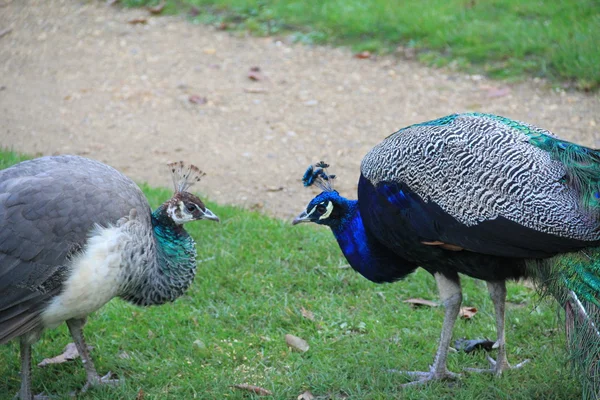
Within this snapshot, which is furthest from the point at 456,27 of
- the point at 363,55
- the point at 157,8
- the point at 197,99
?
the point at 157,8

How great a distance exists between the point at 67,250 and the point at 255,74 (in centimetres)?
436

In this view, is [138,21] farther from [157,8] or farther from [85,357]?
[85,357]

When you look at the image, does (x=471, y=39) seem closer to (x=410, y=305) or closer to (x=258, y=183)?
(x=258, y=183)

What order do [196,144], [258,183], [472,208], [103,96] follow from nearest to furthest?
[472,208], [258,183], [196,144], [103,96]

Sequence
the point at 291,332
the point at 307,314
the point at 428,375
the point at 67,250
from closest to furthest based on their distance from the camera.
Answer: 1. the point at 67,250
2. the point at 428,375
3. the point at 291,332
4. the point at 307,314

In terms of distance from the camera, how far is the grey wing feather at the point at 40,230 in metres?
3.71

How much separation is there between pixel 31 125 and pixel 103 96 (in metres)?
0.79

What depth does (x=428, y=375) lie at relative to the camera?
4.04m

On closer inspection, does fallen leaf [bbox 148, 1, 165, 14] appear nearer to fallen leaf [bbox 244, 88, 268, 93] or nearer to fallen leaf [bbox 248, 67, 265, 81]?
fallen leaf [bbox 248, 67, 265, 81]

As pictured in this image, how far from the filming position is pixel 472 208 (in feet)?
11.8

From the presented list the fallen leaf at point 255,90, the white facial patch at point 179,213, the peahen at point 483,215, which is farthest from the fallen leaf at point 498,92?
the white facial patch at point 179,213

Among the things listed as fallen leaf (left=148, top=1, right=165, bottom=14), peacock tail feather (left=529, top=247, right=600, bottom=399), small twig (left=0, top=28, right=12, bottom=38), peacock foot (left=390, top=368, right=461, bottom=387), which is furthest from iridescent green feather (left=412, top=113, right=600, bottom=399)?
small twig (left=0, top=28, right=12, bottom=38)

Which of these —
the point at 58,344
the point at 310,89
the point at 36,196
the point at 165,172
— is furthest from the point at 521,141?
the point at 310,89

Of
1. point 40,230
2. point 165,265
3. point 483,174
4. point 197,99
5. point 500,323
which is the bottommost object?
point 197,99
